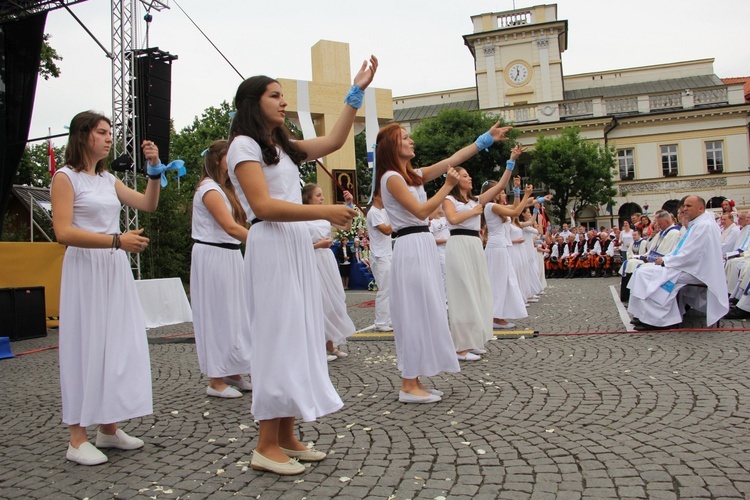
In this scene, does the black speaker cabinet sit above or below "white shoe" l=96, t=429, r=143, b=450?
above

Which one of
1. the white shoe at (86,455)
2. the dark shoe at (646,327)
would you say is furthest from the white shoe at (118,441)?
the dark shoe at (646,327)

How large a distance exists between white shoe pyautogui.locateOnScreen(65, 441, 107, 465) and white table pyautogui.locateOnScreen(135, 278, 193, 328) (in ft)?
26.8

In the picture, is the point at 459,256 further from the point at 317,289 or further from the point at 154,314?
the point at 154,314

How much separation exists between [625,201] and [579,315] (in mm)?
39570

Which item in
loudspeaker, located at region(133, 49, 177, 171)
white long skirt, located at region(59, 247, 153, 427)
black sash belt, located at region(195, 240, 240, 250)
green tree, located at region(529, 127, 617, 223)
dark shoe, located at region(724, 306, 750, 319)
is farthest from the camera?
green tree, located at region(529, 127, 617, 223)

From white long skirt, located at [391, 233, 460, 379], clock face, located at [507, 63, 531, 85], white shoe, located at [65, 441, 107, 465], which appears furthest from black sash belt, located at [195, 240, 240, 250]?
clock face, located at [507, 63, 531, 85]

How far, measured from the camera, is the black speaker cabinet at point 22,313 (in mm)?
10570

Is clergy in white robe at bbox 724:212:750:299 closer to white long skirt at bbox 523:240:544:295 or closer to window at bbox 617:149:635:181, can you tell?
white long skirt at bbox 523:240:544:295

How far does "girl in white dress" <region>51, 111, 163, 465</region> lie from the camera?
12.6 feet

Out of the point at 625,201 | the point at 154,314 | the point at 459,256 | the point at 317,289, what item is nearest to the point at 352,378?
the point at 459,256

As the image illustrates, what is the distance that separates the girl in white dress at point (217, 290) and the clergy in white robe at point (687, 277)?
5.27m

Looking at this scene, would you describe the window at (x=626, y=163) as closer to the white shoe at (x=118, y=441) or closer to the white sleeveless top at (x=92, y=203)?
the white sleeveless top at (x=92, y=203)

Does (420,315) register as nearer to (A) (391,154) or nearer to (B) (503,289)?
(A) (391,154)

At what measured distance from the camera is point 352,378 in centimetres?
594
